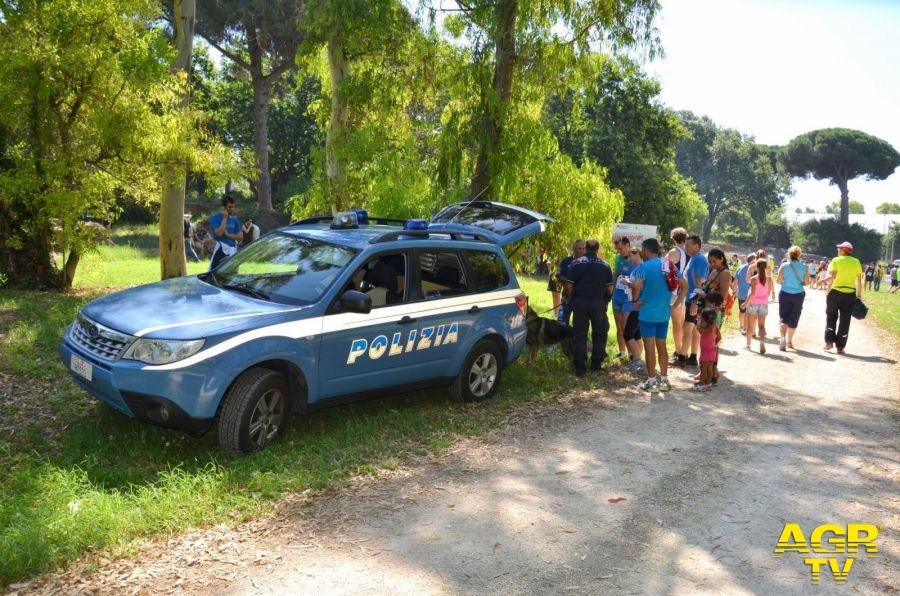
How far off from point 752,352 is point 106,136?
36.4 ft

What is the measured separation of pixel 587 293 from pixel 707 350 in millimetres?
1691

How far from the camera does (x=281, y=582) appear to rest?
395cm

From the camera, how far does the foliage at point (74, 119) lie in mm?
10422

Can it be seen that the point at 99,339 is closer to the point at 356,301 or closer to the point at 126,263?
the point at 356,301

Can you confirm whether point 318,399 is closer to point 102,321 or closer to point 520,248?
point 102,321

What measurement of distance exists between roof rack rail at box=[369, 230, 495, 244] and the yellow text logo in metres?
4.14

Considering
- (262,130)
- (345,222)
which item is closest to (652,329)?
(345,222)

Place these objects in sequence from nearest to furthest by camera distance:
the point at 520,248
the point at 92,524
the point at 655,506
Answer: the point at 92,524, the point at 655,506, the point at 520,248

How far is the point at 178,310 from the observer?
5738 mm

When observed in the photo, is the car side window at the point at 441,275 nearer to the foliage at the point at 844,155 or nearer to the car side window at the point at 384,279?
the car side window at the point at 384,279

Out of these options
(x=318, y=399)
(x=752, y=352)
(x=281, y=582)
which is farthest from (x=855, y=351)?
(x=281, y=582)

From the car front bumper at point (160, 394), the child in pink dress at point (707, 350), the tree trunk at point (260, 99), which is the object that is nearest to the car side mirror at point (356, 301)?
the car front bumper at point (160, 394)

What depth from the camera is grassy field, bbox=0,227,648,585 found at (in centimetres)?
438

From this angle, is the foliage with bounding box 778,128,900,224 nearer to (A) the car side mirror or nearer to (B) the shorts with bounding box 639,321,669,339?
(B) the shorts with bounding box 639,321,669,339
